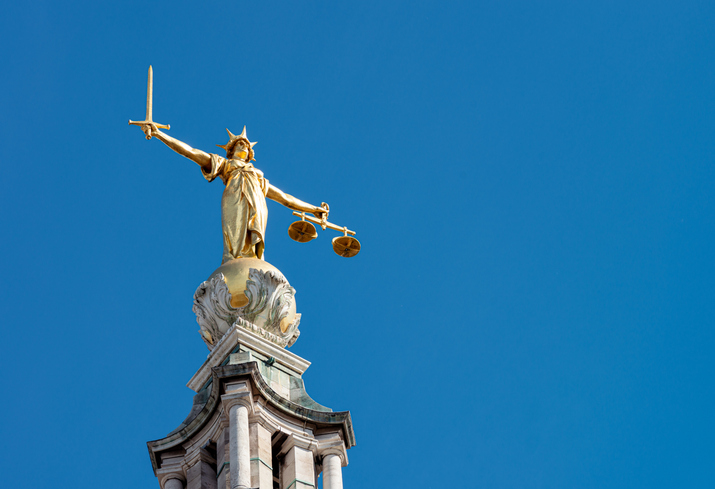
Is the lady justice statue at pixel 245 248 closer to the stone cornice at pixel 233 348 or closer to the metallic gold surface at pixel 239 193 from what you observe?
the metallic gold surface at pixel 239 193

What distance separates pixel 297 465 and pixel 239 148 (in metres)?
8.95

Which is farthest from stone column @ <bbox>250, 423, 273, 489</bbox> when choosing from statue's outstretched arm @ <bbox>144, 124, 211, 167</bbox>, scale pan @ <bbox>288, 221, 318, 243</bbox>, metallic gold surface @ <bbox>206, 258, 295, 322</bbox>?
statue's outstretched arm @ <bbox>144, 124, 211, 167</bbox>

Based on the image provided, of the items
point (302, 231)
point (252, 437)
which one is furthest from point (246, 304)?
point (302, 231)

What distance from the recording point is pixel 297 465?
30.8m

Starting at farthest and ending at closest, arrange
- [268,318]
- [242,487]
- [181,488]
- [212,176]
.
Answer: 1. [212,176]
2. [268,318]
3. [181,488]
4. [242,487]

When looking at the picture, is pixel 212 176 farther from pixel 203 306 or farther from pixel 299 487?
pixel 299 487

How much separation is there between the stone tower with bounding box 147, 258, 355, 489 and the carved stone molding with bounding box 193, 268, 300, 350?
21 millimetres

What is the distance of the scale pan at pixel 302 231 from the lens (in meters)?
36.9

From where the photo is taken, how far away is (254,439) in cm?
3056

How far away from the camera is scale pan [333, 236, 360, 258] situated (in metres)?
36.8

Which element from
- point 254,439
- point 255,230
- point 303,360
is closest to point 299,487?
point 254,439

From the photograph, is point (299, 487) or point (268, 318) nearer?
point (299, 487)

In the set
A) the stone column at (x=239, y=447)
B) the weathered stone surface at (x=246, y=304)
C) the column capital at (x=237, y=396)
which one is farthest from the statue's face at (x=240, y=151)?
the stone column at (x=239, y=447)

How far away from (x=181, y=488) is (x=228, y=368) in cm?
254
